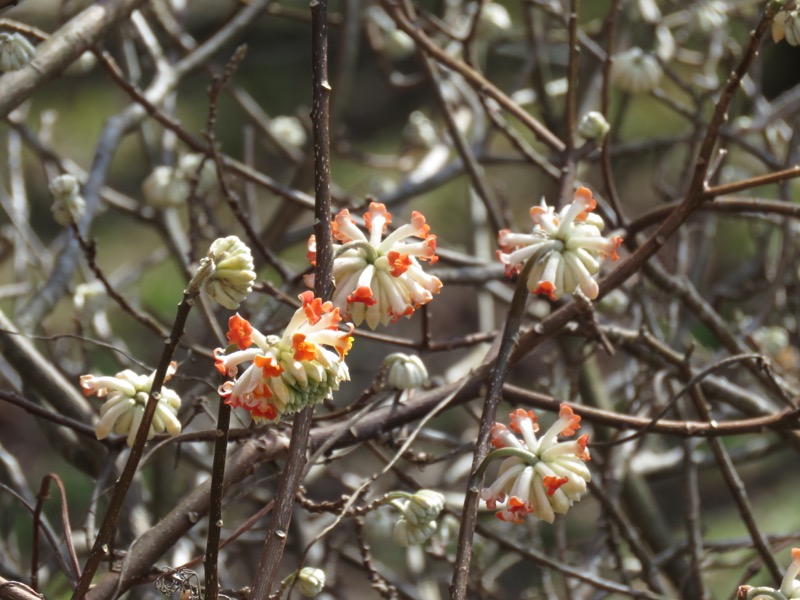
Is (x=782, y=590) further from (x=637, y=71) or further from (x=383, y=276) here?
(x=637, y=71)

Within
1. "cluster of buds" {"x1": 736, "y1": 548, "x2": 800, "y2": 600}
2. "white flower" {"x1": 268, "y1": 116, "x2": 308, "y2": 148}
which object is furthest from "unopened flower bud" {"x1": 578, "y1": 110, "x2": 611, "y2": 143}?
"white flower" {"x1": 268, "y1": 116, "x2": 308, "y2": 148}

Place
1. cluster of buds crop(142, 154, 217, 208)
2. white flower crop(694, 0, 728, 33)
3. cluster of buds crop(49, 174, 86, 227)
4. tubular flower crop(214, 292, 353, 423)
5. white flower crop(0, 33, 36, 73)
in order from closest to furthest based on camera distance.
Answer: tubular flower crop(214, 292, 353, 423)
white flower crop(0, 33, 36, 73)
cluster of buds crop(49, 174, 86, 227)
cluster of buds crop(142, 154, 217, 208)
white flower crop(694, 0, 728, 33)

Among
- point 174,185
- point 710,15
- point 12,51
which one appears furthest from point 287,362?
point 710,15

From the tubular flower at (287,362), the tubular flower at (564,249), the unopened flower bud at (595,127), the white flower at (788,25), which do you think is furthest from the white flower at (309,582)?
the white flower at (788,25)

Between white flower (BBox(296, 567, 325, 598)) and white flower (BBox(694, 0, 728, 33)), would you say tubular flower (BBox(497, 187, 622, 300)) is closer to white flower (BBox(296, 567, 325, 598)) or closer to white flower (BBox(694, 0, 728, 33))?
white flower (BBox(296, 567, 325, 598))

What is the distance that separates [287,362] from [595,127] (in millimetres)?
986

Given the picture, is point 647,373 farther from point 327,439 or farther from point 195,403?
point 195,403

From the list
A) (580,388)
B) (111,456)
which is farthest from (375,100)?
(111,456)

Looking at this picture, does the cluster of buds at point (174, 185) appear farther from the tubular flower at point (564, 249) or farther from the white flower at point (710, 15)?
the white flower at point (710, 15)

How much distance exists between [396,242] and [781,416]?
2.30ft

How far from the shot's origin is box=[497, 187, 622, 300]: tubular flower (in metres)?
1.37

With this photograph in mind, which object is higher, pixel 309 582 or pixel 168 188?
pixel 168 188

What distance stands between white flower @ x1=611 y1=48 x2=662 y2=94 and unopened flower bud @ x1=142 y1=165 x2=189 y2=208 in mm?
1234

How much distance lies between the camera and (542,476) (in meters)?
1.35
